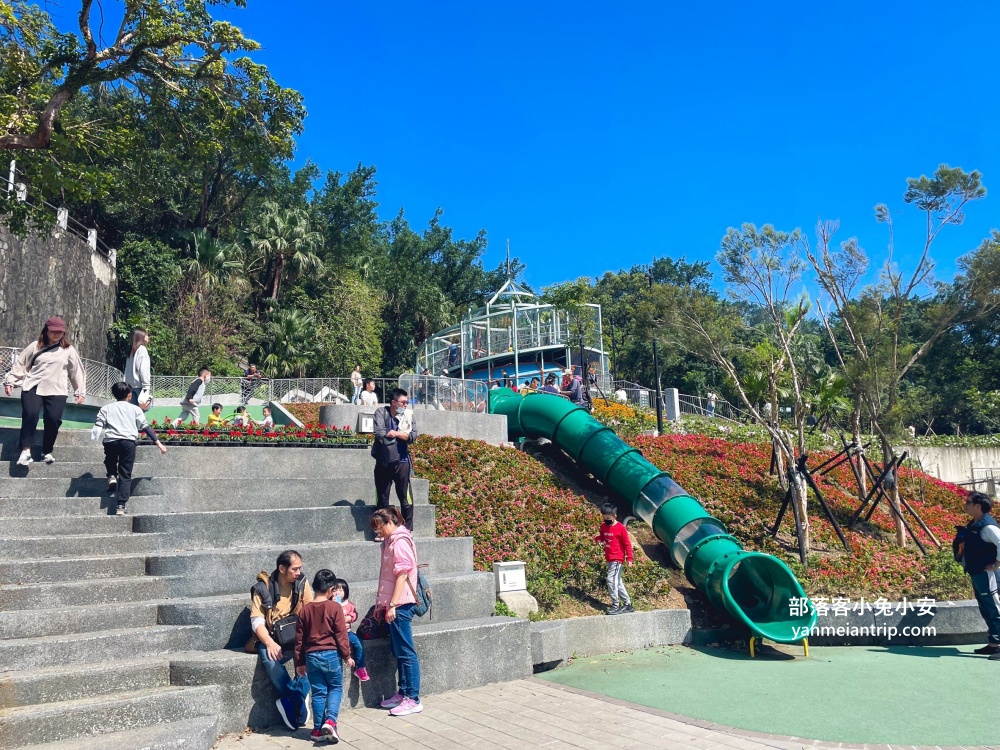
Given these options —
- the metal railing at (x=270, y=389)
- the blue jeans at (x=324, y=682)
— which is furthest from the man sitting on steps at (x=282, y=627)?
the metal railing at (x=270, y=389)

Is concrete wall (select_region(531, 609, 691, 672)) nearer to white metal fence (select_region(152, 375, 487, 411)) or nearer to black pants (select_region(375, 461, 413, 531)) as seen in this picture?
black pants (select_region(375, 461, 413, 531))

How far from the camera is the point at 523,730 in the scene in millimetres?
5629

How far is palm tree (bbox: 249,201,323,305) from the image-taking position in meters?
39.8

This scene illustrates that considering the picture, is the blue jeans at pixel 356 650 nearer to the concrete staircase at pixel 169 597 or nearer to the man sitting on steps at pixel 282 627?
the concrete staircase at pixel 169 597

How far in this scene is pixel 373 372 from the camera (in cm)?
4269

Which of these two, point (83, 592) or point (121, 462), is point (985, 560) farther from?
point (121, 462)

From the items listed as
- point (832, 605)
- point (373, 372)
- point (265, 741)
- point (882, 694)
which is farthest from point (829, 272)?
point (373, 372)

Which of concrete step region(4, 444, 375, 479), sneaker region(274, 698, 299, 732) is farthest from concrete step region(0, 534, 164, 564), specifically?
sneaker region(274, 698, 299, 732)

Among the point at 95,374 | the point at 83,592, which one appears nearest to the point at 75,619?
the point at 83,592

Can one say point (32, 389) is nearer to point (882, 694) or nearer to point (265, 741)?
point (265, 741)

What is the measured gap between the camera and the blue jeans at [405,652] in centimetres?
607

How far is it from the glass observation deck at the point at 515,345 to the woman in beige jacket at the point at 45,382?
24.7 meters

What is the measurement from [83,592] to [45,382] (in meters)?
3.33

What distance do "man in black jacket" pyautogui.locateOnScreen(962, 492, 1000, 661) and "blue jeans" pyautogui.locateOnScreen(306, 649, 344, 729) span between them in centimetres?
728
